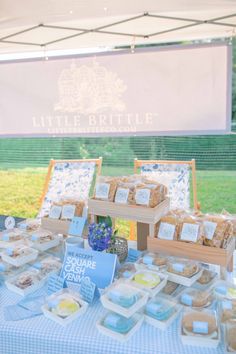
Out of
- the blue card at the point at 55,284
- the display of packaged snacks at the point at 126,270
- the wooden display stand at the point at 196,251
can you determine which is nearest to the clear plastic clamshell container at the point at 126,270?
the display of packaged snacks at the point at 126,270

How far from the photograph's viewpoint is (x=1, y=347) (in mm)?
1116

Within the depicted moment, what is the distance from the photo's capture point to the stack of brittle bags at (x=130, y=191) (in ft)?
4.68

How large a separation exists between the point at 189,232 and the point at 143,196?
0.77 feet

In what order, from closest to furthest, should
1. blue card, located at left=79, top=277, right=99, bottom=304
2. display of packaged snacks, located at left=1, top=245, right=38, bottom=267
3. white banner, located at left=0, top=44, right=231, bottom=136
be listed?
blue card, located at left=79, top=277, right=99, bottom=304 → display of packaged snacks, located at left=1, top=245, right=38, bottom=267 → white banner, located at left=0, top=44, right=231, bottom=136

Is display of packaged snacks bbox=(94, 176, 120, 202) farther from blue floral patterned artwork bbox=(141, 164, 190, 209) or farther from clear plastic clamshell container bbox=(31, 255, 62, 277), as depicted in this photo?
blue floral patterned artwork bbox=(141, 164, 190, 209)

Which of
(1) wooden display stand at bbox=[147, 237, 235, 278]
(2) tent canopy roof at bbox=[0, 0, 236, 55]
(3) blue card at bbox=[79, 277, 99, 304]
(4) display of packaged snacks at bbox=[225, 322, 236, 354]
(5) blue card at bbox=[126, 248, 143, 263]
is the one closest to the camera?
(4) display of packaged snacks at bbox=[225, 322, 236, 354]

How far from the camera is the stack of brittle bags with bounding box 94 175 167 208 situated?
1427 mm

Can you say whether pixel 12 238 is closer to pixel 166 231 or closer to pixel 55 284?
pixel 55 284

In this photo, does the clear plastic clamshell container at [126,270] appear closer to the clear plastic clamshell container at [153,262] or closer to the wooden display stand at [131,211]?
the clear plastic clamshell container at [153,262]

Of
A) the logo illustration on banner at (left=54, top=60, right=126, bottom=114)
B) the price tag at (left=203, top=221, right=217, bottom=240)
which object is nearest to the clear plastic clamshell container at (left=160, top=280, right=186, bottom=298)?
the price tag at (left=203, top=221, right=217, bottom=240)

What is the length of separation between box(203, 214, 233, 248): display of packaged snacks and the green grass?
10.6 feet

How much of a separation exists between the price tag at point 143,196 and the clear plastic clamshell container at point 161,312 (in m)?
0.41

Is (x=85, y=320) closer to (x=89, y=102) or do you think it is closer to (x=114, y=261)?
(x=114, y=261)

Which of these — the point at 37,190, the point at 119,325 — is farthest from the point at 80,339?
the point at 37,190
